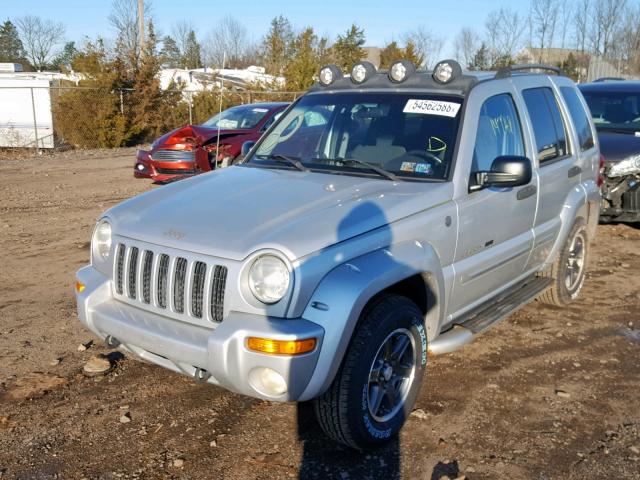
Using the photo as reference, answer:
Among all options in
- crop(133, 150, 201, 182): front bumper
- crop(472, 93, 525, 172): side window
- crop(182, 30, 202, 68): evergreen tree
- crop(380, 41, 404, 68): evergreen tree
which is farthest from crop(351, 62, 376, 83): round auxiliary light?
crop(182, 30, 202, 68): evergreen tree

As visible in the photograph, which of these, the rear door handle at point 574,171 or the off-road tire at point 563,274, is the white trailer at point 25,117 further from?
the rear door handle at point 574,171

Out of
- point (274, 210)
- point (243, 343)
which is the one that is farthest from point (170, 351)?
point (274, 210)

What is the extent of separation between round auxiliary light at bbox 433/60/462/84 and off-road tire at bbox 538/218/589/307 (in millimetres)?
1964

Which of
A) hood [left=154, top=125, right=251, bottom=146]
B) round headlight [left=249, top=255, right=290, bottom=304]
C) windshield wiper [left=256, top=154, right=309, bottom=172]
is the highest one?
windshield wiper [left=256, top=154, right=309, bottom=172]

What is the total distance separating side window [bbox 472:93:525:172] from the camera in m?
4.39

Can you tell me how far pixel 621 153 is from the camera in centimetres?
808

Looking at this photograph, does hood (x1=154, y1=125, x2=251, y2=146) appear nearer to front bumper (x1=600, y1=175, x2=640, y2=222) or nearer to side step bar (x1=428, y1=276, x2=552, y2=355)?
front bumper (x1=600, y1=175, x2=640, y2=222)

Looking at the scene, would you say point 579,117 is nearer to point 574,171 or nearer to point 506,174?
point 574,171

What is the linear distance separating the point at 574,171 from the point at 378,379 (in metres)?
2.93

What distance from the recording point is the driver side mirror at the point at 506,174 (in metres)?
4.02

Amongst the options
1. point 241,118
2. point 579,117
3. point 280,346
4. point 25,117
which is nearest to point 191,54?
point 25,117

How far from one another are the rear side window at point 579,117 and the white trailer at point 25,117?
18895 mm

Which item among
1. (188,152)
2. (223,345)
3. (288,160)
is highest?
(288,160)

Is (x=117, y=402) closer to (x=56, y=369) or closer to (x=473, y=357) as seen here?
(x=56, y=369)
